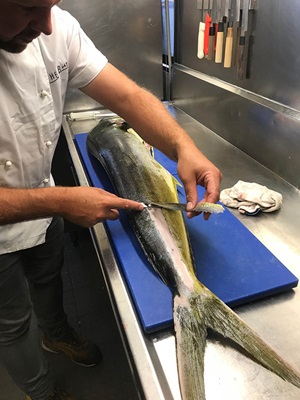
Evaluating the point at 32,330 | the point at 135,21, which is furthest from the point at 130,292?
the point at 135,21

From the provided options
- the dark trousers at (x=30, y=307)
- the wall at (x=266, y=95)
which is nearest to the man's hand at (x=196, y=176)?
the wall at (x=266, y=95)

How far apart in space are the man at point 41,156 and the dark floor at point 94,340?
8.4 inches

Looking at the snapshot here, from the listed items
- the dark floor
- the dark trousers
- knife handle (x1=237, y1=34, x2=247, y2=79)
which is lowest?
the dark floor

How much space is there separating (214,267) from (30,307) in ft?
2.42

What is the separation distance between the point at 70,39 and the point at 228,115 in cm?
90

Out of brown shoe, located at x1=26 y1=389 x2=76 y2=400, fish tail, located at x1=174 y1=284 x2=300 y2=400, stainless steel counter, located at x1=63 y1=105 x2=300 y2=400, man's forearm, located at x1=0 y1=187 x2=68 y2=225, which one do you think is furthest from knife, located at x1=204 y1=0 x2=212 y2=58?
brown shoe, located at x1=26 y1=389 x2=76 y2=400

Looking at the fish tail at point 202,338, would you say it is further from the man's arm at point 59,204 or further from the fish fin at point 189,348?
the man's arm at point 59,204

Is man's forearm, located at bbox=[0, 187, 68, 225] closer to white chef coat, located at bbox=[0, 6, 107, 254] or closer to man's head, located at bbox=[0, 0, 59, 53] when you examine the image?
white chef coat, located at bbox=[0, 6, 107, 254]

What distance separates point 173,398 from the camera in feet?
2.26

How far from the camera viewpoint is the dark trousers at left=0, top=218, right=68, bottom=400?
121cm

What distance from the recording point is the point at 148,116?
1319mm

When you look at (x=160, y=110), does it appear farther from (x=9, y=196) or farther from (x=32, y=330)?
(x=32, y=330)

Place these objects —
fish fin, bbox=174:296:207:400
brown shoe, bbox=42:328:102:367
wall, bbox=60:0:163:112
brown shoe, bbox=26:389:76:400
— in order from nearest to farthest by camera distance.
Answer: fish fin, bbox=174:296:207:400 < brown shoe, bbox=26:389:76:400 < brown shoe, bbox=42:328:102:367 < wall, bbox=60:0:163:112

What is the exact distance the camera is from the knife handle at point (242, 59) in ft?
5.15
